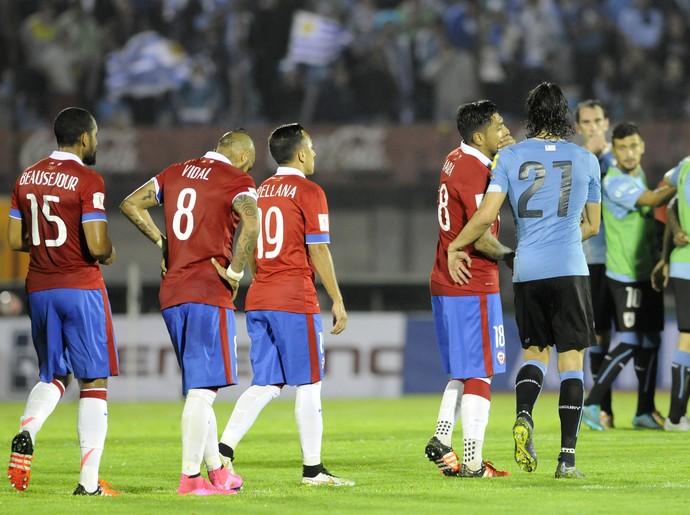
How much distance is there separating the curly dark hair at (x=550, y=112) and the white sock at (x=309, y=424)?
205 cm

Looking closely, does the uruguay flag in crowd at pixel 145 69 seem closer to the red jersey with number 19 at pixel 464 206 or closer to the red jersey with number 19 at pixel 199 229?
the red jersey with number 19 at pixel 464 206

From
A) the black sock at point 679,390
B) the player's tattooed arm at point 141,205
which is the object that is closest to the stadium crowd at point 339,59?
the black sock at point 679,390

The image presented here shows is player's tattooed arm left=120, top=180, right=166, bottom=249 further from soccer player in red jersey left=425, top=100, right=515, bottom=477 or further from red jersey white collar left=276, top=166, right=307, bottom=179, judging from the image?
soccer player in red jersey left=425, top=100, right=515, bottom=477

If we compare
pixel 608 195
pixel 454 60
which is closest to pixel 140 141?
pixel 454 60

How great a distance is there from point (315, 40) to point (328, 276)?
47.4 feet

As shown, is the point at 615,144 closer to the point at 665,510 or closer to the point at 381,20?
the point at 665,510

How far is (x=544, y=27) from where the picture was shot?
21250mm

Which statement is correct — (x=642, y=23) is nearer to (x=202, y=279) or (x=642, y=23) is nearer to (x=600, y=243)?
(x=600, y=243)

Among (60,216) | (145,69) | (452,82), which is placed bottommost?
(60,216)

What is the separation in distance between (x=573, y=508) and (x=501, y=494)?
0.69 metres

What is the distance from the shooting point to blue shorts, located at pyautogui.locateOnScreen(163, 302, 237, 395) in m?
6.93

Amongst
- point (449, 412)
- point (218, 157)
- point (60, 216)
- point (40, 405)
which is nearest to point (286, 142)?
point (218, 157)

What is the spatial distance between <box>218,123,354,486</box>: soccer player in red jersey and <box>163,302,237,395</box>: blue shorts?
53cm

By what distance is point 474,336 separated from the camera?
770cm
